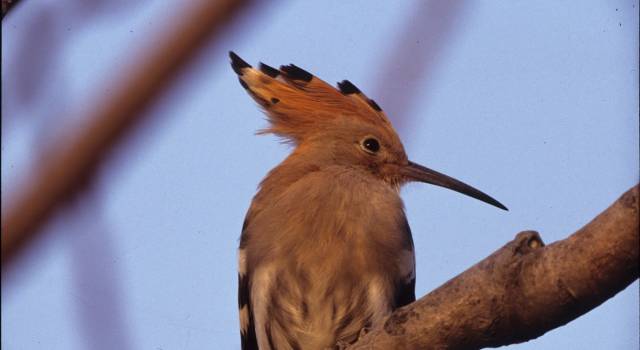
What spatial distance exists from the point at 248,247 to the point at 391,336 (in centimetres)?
116

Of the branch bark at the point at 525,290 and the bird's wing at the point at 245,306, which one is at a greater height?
the bird's wing at the point at 245,306

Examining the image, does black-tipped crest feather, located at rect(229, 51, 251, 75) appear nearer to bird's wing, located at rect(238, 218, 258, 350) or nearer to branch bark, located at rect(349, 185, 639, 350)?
bird's wing, located at rect(238, 218, 258, 350)

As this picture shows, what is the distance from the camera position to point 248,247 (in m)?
2.99

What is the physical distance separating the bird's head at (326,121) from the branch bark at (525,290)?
1517mm

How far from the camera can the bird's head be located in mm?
3443

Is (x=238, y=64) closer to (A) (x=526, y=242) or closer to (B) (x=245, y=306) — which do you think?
(B) (x=245, y=306)

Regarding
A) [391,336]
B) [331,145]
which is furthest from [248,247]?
[391,336]

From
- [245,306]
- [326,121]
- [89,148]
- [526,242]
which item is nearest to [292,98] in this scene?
[326,121]

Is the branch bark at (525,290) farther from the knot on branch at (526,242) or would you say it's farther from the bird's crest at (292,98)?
the bird's crest at (292,98)

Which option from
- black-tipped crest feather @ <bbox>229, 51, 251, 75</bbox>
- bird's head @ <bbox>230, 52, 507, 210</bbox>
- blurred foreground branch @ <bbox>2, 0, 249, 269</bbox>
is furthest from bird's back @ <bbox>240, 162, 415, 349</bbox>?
blurred foreground branch @ <bbox>2, 0, 249, 269</bbox>

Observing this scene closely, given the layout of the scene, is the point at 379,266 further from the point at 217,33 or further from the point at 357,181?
the point at 217,33

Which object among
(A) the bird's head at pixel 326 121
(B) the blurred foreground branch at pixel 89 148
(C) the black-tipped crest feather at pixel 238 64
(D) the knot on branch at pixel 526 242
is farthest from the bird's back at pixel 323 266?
(B) the blurred foreground branch at pixel 89 148

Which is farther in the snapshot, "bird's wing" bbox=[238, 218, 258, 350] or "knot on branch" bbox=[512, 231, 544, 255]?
"bird's wing" bbox=[238, 218, 258, 350]

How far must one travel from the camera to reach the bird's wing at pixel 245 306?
3014 millimetres
